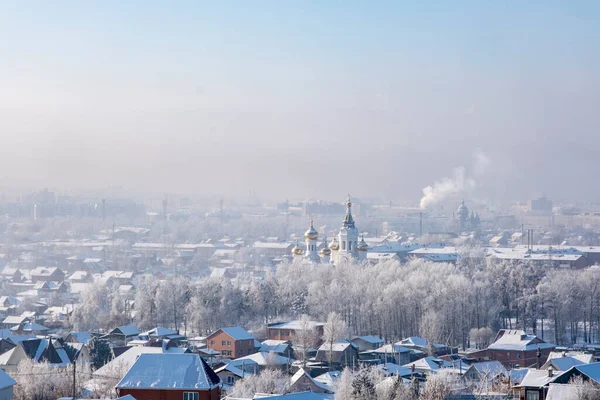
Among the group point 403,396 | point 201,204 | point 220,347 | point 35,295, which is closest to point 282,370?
point 220,347

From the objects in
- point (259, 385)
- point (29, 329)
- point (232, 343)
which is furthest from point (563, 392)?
point (29, 329)

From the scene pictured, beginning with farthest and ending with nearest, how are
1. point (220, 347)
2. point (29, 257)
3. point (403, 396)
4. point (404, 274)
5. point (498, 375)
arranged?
point (29, 257) → point (404, 274) → point (220, 347) → point (498, 375) → point (403, 396)

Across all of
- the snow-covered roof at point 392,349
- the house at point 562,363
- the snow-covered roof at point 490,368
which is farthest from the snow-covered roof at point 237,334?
the house at point 562,363

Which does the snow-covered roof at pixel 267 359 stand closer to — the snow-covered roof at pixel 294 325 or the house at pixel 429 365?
the house at pixel 429 365

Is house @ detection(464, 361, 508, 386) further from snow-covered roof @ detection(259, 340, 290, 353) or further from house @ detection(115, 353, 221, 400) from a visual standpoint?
house @ detection(115, 353, 221, 400)

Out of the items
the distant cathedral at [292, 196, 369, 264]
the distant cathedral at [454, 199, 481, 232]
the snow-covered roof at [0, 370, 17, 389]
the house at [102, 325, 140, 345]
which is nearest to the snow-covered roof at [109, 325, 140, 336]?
the house at [102, 325, 140, 345]

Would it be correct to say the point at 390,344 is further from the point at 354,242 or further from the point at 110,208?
the point at 110,208
